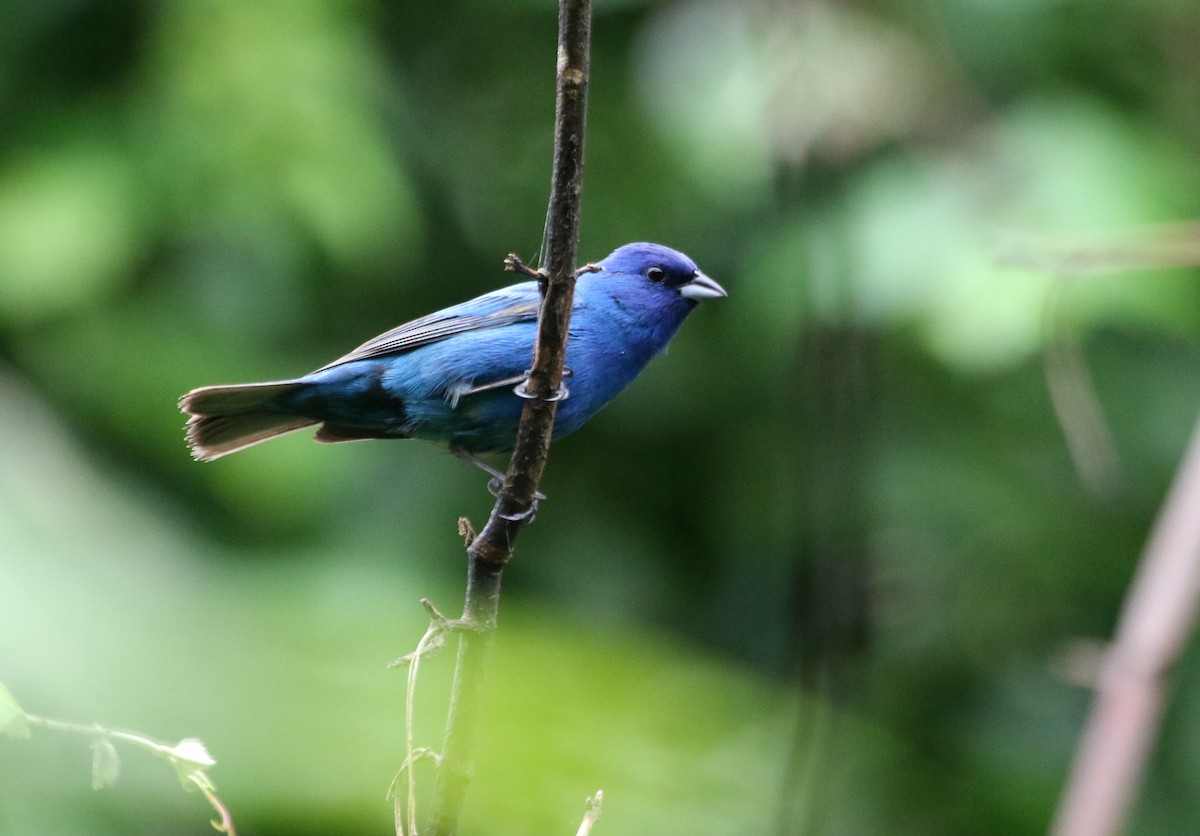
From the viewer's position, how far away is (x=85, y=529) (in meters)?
3.51

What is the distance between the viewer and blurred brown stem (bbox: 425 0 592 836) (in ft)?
6.31

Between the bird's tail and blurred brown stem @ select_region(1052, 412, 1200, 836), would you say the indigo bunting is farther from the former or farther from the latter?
blurred brown stem @ select_region(1052, 412, 1200, 836)

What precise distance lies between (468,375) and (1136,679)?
195 centimetres

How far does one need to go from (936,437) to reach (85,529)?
3370 millimetres

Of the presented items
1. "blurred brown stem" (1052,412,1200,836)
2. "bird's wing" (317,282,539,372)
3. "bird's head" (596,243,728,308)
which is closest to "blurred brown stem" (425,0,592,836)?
"blurred brown stem" (1052,412,1200,836)

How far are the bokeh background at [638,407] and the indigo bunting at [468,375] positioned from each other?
0.40 metres

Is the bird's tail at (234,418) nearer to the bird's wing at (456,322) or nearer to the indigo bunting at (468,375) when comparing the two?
the indigo bunting at (468,375)

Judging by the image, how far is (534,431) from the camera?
95.6 inches

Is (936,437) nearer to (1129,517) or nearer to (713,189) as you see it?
(1129,517)

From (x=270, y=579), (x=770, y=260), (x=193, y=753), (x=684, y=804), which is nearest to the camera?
(x=193, y=753)

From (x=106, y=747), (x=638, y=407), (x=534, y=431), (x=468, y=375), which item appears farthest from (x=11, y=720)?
(x=638, y=407)

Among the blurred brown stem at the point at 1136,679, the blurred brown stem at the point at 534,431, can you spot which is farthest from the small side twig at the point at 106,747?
the blurred brown stem at the point at 1136,679

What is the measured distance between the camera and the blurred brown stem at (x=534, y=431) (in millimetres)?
1925

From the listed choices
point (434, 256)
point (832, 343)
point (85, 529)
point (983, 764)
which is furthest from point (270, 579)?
point (983, 764)
